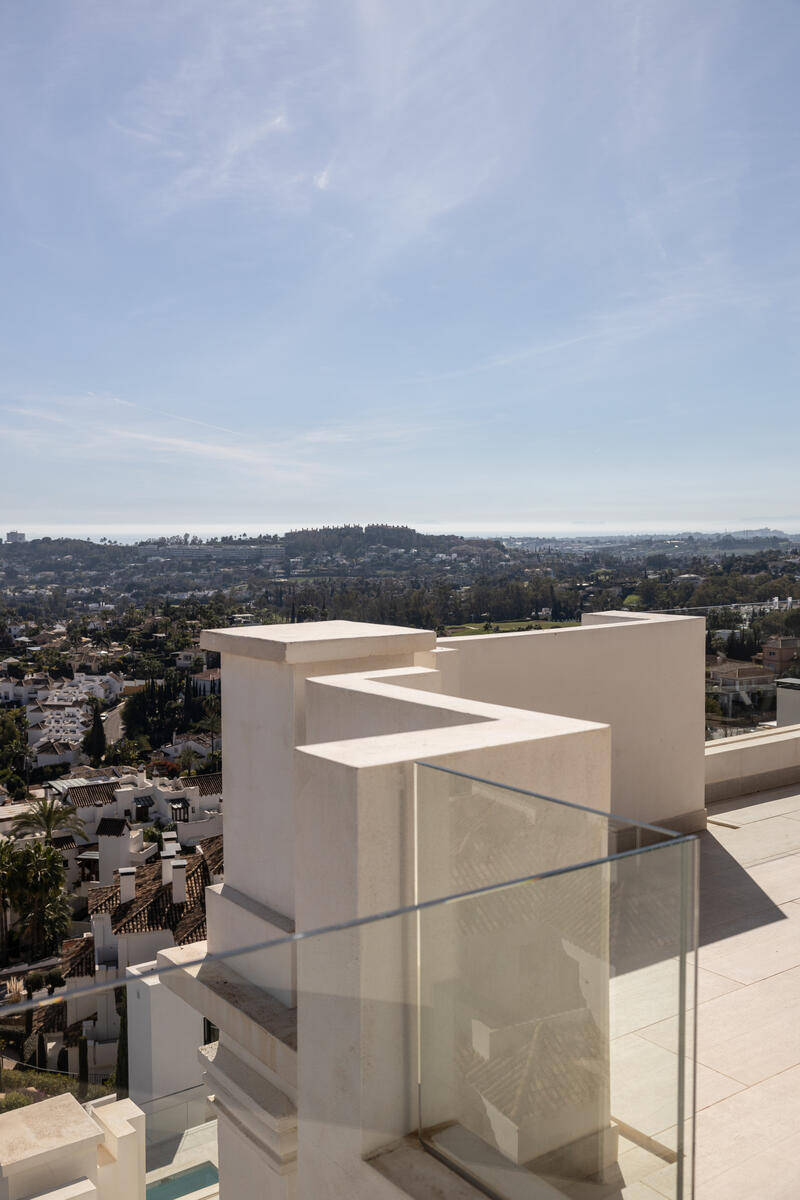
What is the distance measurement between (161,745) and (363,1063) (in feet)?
197

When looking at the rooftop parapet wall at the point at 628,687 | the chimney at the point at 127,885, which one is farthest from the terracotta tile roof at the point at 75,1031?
the chimney at the point at 127,885

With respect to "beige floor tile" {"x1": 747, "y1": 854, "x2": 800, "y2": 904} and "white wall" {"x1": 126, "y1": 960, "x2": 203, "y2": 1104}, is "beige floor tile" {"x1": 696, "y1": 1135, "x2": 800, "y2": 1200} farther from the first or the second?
"beige floor tile" {"x1": 747, "y1": 854, "x2": 800, "y2": 904}

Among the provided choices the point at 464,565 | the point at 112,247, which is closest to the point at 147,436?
the point at 464,565

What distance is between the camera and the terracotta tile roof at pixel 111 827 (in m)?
40.3

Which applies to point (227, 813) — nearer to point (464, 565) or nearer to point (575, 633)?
point (575, 633)

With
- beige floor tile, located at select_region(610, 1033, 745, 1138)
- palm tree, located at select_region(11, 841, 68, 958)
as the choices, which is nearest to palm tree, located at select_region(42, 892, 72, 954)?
palm tree, located at select_region(11, 841, 68, 958)

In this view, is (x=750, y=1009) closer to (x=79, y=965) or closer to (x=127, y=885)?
(x=79, y=965)

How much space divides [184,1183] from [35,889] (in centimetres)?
3576

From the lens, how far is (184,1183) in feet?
8.36

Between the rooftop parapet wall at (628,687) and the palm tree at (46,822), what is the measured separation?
34612 millimetres

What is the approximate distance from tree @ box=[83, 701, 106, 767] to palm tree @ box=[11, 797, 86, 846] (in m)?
16.3

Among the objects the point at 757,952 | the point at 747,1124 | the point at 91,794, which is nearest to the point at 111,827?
the point at 91,794

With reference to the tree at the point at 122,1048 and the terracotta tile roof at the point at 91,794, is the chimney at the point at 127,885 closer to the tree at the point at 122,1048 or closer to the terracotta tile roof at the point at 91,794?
the terracotta tile roof at the point at 91,794

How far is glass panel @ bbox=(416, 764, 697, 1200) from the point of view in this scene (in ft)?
6.50
